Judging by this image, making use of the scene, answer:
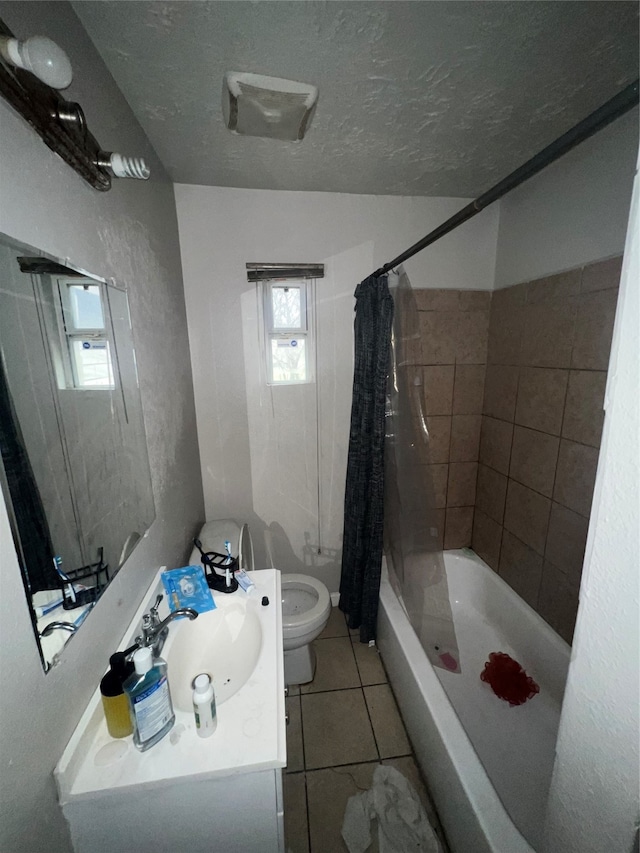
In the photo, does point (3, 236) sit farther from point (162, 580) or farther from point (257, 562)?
point (257, 562)

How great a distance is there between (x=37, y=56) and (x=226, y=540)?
4.54 feet

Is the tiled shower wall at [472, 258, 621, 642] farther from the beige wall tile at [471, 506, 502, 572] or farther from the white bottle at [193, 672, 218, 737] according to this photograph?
the white bottle at [193, 672, 218, 737]

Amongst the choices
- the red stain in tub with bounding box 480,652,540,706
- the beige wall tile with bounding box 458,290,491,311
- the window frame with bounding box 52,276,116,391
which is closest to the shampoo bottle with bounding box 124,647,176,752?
the window frame with bounding box 52,276,116,391

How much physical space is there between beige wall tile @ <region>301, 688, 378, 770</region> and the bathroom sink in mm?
729

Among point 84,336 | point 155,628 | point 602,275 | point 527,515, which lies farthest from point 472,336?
point 155,628

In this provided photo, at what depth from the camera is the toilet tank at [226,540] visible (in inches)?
52.3

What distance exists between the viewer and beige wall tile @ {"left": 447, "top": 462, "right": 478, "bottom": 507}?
1871 millimetres

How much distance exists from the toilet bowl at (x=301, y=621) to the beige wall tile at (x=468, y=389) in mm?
1245

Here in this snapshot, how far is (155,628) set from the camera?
797 millimetres

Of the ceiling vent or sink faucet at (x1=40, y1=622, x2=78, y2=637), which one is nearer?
sink faucet at (x1=40, y1=622, x2=78, y2=637)

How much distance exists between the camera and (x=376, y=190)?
1.54 m

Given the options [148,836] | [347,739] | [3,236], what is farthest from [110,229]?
[347,739]

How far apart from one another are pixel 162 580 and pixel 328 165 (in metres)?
1.71

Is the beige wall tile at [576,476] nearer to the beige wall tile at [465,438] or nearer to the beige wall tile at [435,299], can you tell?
the beige wall tile at [465,438]
